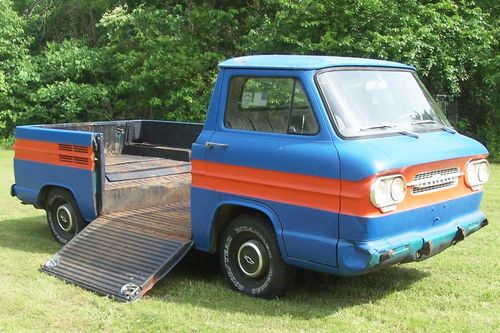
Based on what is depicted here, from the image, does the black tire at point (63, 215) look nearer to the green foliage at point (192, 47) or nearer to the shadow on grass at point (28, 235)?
the shadow on grass at point (28, 235)

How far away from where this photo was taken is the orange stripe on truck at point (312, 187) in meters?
4.69

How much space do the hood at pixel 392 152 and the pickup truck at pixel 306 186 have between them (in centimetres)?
1

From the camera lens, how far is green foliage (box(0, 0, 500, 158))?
1525 centimetres

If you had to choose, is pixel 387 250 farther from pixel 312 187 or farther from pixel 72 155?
pixel 72 155

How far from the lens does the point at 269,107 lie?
552 cm

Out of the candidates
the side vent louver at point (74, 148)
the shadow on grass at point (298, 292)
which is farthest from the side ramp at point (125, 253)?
the side vent louver at point (74, 148)

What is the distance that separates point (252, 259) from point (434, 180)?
5.45 feet

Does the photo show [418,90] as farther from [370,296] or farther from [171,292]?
[171,292]

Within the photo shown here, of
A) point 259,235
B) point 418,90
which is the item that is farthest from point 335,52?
point 259,235

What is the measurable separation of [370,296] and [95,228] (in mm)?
2954

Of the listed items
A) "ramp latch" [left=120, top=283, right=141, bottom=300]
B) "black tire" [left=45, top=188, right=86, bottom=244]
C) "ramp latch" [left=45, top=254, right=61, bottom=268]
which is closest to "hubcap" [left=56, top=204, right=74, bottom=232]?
"black tire" [left=45, top=188, right=86, bottom=244]

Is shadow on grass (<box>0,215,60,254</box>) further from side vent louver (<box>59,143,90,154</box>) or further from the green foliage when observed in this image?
the green foliage

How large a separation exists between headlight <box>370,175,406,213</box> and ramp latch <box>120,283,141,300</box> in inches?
86.2

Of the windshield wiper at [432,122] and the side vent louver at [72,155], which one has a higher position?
the windshield wiper at [432,122]
